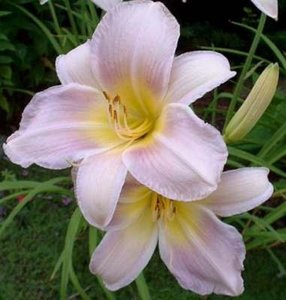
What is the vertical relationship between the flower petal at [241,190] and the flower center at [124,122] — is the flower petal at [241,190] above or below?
below

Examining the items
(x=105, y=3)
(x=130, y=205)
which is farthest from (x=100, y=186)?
(x=105, y=3)

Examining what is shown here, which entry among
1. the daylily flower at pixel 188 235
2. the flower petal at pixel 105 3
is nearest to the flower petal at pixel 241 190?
the daylily flower at pixel 188 235

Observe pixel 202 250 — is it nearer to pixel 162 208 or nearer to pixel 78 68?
pixel 162 208

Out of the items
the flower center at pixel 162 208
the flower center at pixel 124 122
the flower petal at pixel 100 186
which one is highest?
the flower center at pixel 124 122

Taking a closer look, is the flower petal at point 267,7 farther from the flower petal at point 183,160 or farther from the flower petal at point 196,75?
the flower petal at point 183,160

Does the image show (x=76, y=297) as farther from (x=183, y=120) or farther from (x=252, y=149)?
(x=183, y=120)

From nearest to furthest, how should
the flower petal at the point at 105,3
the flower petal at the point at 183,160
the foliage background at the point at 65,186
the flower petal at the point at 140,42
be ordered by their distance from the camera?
the flower petal at the point at 183,160, the flower petal at the point at 140,42, the flower petal at the point at 105,3, the foliage background at the point at 65,186

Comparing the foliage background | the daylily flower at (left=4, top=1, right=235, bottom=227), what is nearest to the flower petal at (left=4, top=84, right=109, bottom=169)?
the daylily flower at (left=4, top=1, right=235, bottom=227)
